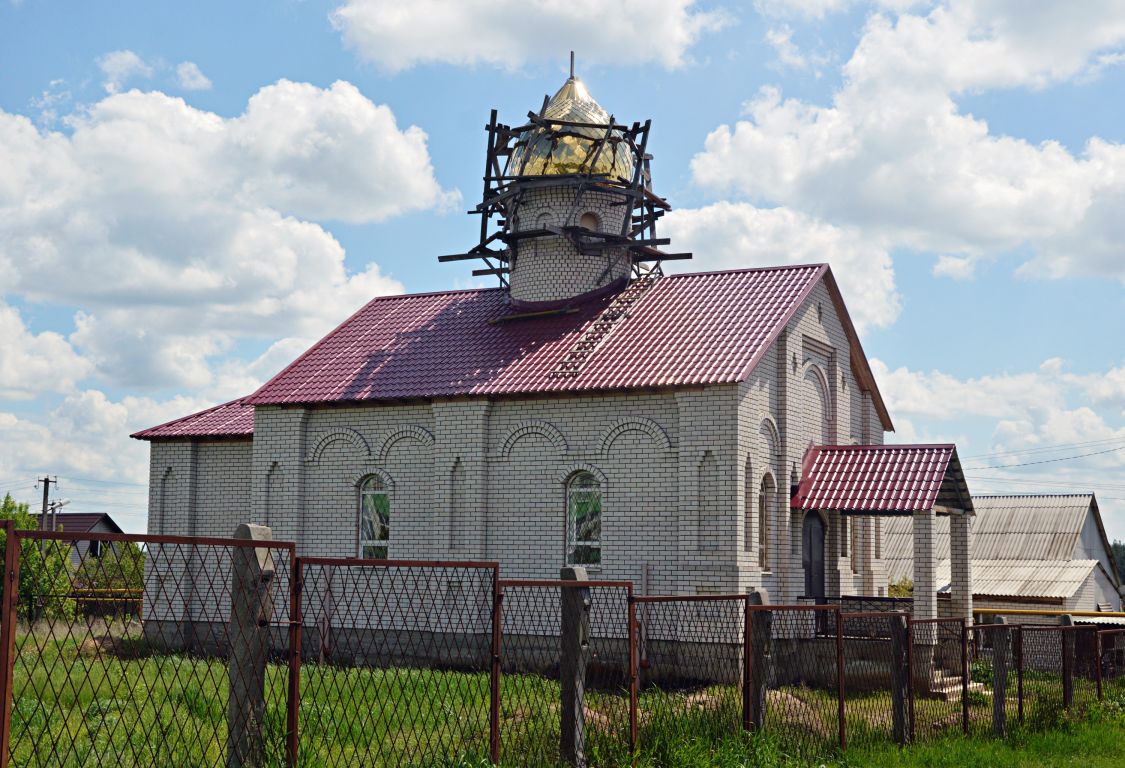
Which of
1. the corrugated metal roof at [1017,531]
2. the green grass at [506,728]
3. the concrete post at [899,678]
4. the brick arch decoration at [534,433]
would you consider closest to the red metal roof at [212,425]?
the brick arch decoration at [534,433]

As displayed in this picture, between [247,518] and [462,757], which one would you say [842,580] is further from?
[462,757]

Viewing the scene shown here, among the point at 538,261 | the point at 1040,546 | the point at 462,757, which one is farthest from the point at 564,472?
the point at 1040,546

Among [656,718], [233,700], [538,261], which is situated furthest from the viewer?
[538,261]

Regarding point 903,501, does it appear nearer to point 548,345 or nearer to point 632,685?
point 548,345

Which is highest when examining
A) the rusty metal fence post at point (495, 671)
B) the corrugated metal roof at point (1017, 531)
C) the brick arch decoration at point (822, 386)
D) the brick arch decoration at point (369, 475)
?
the brick arch decoration at point (822, 386)

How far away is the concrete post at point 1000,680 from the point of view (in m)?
12.6

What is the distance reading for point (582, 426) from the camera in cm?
1758

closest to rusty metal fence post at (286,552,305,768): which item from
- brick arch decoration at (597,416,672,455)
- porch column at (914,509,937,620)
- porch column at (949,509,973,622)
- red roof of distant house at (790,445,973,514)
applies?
brick arch decoration at (597,416,672,455)

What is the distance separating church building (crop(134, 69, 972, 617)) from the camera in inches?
666

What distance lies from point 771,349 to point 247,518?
9.39 meters

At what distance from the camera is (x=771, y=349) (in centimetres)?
1812

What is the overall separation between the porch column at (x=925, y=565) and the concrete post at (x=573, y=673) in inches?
389

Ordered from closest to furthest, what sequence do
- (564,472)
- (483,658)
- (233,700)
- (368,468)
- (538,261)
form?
1. (233,700)
2. (483,658)
3. (564,472)
4. (368,468)
5. (538,261)

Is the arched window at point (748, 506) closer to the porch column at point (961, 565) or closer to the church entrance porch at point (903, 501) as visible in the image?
the church entrance porch at point (903, 501)
